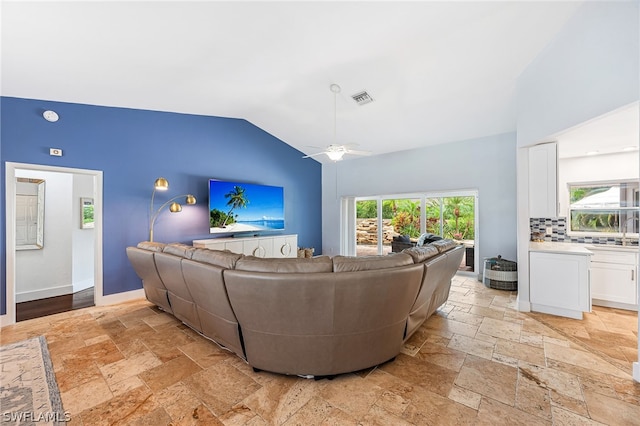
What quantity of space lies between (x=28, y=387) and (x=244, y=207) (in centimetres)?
365

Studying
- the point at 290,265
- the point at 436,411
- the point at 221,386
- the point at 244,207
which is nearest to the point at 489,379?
the point at 436,411

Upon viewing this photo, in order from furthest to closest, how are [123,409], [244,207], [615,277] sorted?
1. [244,207]
2. [615,277]
3. [123,409]

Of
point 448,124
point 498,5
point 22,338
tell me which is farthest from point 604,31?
point 22,338

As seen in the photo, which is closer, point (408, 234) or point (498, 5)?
point (498, 5)

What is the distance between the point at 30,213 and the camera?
409 centimetres

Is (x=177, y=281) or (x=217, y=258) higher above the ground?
(x=217, y=258)

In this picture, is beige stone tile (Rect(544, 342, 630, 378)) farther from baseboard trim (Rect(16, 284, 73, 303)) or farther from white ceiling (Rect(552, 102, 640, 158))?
baseboard trim (Rect(16, 284, 73, 303))

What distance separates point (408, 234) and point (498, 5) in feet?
14.1

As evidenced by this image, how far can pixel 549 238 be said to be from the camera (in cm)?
422

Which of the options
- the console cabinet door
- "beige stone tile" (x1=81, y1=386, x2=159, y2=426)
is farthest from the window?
"beige stone tile" (x1=81, y1=386, x2=159, y2=426)

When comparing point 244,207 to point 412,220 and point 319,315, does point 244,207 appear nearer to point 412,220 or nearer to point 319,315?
point 412,220

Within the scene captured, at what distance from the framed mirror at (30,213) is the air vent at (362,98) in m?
5.17

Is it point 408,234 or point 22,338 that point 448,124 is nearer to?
point 408,234

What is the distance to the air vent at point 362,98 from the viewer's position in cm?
398
